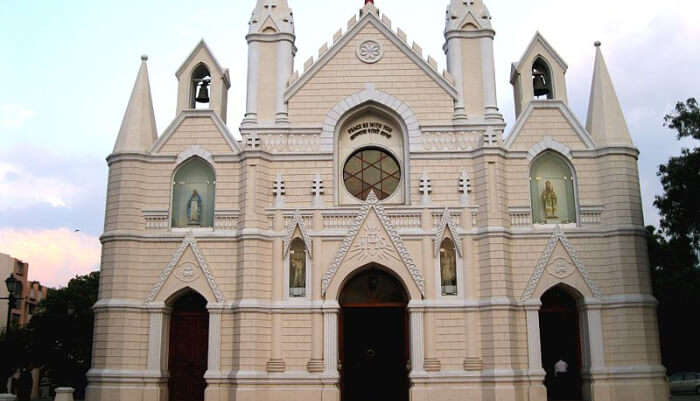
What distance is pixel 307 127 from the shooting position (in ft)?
69.9

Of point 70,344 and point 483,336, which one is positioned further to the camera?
point 70,344

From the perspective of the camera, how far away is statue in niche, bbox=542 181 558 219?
2064 cm

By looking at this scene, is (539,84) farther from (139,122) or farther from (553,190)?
(139,122)

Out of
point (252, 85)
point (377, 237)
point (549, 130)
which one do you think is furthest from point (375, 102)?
point (549, 130)

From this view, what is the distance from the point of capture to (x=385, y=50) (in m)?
21.9

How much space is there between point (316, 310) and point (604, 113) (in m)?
10.3

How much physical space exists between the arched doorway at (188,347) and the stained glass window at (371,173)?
5.59 meters

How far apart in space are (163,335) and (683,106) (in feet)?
52.0

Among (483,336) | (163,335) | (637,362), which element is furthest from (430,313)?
(163,335)

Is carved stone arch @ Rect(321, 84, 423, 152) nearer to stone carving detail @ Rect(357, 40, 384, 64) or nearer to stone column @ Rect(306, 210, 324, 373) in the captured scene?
stone carving detail @ Rect(357, 40, 384, 64)

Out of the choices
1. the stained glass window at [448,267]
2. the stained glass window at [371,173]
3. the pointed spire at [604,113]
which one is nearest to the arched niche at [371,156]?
the stained glass window at [371,173]

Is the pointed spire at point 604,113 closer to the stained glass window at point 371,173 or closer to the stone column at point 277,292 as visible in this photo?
the stained glass window at point 371,173

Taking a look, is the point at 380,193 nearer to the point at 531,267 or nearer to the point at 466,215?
the point at 466,215

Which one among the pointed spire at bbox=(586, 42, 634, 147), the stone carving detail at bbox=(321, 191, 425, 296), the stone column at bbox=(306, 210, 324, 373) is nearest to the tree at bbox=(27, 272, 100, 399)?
the stone column at bbox=(306, 210, 324, 373)
